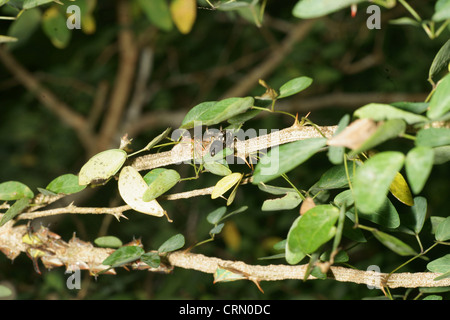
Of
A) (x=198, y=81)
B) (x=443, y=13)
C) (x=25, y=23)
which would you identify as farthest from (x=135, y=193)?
(x=198, y=81)

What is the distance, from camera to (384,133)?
31cm

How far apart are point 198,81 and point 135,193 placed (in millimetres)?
1609

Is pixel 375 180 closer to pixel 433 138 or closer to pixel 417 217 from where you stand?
pixel 433 138

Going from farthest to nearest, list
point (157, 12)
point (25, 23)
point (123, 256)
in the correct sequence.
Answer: point (157, 12), point (25, 23), point (123, 256)

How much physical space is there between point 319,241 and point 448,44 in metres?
0.26

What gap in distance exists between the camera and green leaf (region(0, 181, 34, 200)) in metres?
0.55

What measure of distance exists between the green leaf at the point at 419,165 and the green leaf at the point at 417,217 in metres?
0.26

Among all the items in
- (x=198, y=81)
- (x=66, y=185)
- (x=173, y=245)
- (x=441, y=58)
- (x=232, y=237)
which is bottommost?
(x=232, y=237)

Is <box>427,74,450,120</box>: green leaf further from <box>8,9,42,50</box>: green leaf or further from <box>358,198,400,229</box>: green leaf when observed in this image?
<box>8,9,42,50</box>: green leaf

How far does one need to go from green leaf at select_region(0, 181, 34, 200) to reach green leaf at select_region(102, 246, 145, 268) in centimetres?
15

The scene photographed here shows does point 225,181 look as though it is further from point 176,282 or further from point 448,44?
point 176,282

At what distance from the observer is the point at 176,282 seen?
3.92 ft

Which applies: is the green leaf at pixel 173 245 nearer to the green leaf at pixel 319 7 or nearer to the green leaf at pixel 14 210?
the green leaf at pixel 14 210

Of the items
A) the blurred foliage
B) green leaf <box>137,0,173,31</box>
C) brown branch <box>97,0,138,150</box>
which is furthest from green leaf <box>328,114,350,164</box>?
brown branch <box>97,0,138,150</box>
